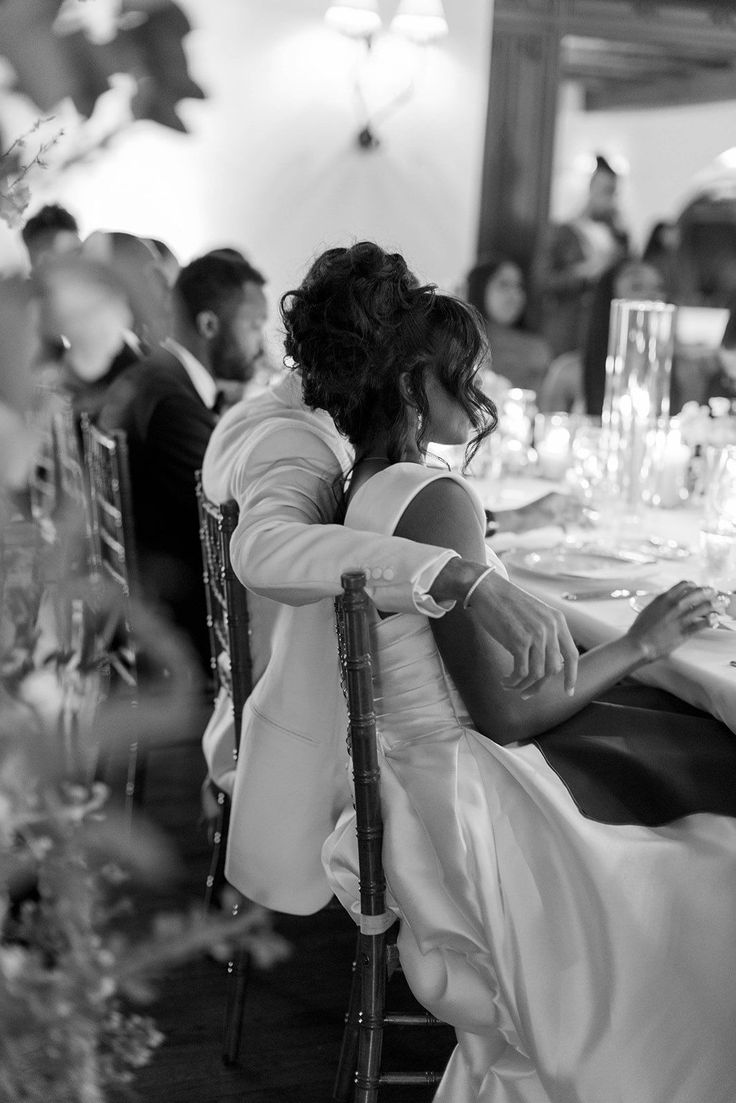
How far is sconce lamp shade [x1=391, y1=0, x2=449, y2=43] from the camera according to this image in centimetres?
541

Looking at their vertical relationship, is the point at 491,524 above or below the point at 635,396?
below

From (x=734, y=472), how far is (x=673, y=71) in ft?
19.5

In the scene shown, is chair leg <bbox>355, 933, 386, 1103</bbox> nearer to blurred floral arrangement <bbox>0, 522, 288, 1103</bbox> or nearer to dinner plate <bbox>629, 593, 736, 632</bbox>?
dinner plate <bbox>629, 593, 736, 632</bbox>

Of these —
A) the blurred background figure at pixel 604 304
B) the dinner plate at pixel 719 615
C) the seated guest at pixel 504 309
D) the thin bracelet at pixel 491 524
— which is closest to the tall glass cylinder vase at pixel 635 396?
the thin bracelet at pixel 491 524

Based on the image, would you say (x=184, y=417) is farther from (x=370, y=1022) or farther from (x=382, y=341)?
(x=370, y=1022)

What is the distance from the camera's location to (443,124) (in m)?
5.74

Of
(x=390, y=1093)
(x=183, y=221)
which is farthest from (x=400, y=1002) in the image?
(x=183, y=221)

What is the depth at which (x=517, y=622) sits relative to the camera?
1.24m

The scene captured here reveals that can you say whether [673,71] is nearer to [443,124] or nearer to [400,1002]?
[443,124]

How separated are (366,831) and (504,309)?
4.25 m

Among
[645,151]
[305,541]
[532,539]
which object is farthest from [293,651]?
[645,151]

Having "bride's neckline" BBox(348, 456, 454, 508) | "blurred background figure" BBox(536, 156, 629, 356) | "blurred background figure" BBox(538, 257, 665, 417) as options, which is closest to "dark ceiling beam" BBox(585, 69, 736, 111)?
"blurred background figure" BBox(536, 156, 629, 356)

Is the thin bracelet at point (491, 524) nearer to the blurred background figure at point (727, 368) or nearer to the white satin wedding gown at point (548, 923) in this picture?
the white satin wedding gown at point (548, 923)

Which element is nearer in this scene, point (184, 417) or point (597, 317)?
point (184, 417)
